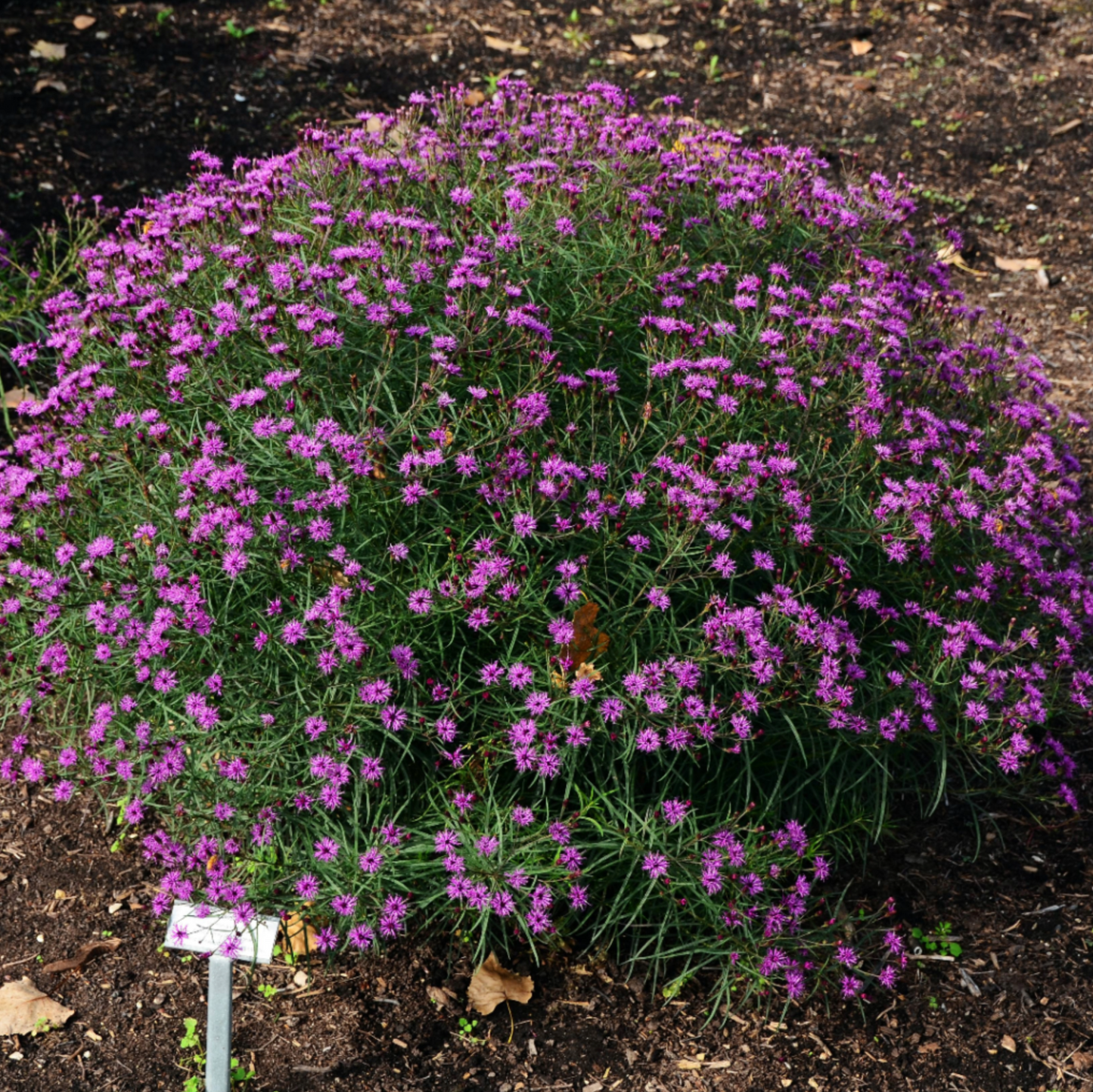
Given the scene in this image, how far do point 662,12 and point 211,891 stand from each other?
8.19m

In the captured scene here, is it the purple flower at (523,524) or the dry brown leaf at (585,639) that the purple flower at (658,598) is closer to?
the dry brown leaf at (585,639)

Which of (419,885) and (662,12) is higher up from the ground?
(662,12)

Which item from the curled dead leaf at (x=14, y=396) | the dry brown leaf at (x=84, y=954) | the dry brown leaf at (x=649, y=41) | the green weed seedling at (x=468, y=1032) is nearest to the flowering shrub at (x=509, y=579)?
the green weed seedling at (x=468, y=1032)

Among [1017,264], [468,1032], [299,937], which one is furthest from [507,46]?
[468,1032]

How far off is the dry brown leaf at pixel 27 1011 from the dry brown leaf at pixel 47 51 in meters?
6.09

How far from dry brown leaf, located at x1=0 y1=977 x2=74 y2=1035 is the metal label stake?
59 cm

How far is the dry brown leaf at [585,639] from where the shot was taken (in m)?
2.77

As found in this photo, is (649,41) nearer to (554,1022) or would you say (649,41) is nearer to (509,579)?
(509,579)

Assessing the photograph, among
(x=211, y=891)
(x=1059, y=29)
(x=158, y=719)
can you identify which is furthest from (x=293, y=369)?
(x=1059, y=29)

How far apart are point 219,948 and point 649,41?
7775 millimetres

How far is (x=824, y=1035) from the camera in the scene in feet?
9.22

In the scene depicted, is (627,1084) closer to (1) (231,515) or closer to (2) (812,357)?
(1) (231,515)

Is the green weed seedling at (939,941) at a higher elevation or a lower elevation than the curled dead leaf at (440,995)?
lower

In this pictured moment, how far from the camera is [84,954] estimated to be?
297cm
